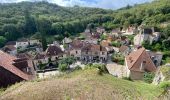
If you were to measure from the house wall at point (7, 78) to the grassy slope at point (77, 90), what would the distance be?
5.60 ft

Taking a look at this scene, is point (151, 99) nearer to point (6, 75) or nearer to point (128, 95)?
point (128, 95)

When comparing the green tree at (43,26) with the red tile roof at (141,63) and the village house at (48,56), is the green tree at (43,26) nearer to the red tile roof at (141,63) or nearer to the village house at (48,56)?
the village house at (48,56)

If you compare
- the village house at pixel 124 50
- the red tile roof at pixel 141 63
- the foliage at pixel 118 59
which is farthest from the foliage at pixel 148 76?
the village house at pixel 124 50

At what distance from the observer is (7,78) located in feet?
63.0

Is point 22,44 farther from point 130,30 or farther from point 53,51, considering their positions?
point 130,30

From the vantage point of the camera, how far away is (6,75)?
63.1 ft

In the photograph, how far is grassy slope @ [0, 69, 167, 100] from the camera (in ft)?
49.9

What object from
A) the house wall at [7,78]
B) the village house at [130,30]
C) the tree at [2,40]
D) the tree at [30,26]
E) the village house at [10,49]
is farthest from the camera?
the tree at [30,26]

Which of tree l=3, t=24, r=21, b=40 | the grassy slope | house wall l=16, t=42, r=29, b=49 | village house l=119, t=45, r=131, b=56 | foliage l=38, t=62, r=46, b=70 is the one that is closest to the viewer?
the grassy slope

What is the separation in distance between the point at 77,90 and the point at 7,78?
5450mm

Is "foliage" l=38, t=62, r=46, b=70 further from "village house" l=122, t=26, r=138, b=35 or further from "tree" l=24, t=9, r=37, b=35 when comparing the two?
"tree" l=24, t=9, r=37, b=35

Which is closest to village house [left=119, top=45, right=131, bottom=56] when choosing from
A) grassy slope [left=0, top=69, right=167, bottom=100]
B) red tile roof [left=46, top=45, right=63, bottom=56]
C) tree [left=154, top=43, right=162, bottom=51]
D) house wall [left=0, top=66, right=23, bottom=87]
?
tree [left=154, top=43, right=162, bottom=51]

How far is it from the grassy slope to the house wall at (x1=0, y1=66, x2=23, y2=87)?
171 centimetres

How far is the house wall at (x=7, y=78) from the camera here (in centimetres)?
1880
